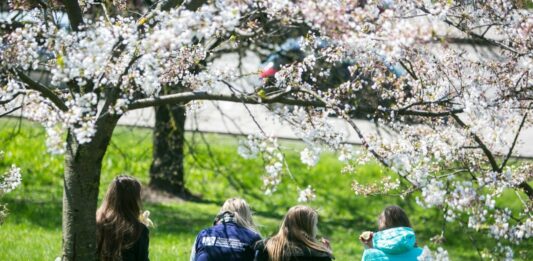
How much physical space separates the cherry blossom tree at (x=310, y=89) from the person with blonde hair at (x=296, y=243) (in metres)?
0.34

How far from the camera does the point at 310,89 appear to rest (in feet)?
19.0

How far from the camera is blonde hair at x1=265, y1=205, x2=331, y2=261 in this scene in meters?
5.77

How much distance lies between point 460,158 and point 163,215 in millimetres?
6570

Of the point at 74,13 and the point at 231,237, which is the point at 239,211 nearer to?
the point at 231,237

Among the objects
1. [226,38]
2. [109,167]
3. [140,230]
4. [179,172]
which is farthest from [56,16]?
[109,167]

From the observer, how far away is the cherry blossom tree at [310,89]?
4.65m

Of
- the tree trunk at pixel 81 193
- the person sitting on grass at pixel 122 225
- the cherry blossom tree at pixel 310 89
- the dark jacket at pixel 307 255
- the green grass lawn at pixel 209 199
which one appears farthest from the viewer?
the green grass lawn at pixel 209 199

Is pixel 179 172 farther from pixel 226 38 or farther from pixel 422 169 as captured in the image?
pixel 422 169

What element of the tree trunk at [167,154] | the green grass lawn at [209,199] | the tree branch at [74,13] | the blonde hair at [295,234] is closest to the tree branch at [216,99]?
the tree branch at [74,13]

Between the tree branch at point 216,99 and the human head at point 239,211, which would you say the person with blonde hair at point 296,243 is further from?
the tree branch at point 216,99

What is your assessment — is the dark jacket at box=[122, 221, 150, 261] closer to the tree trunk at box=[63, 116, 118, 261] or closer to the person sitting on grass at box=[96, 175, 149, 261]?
the person sitting on grass at box=[96, 175, 149, 261]

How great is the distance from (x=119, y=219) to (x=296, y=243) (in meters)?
1.25

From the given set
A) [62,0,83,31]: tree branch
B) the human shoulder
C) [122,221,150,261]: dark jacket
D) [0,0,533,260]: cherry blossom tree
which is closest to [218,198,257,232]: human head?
[0,0,533,260]: cherry blossom tree

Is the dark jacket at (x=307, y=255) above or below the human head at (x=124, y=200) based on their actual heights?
below
